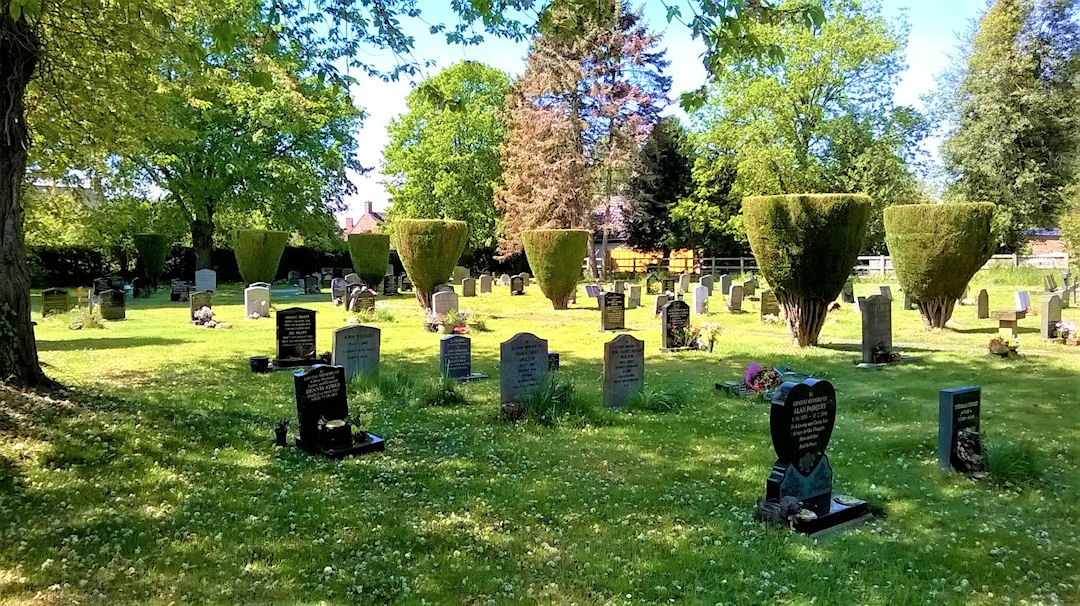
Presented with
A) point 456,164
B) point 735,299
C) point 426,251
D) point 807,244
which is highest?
point 456,164

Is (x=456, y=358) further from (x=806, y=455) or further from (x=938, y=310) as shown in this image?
(x=938, y=310)

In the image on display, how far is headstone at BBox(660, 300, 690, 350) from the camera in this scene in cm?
1421

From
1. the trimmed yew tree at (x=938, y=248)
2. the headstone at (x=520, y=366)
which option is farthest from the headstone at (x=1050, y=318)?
the headstone at (x=520, y=366)

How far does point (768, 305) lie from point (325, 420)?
15.4 meters

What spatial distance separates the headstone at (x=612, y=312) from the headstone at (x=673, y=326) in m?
3.59

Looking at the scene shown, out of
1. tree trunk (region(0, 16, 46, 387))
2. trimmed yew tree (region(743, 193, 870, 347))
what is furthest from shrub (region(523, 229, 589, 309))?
tree trunk (region(0, 16, 46, 387))

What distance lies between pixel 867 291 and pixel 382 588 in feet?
99.3

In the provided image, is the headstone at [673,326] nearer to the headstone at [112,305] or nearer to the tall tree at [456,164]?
the headstone at [112,305]

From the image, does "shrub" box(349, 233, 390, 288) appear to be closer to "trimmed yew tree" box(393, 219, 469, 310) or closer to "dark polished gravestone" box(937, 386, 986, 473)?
"trimmed yew tree" box(393, 219, 469, 310)

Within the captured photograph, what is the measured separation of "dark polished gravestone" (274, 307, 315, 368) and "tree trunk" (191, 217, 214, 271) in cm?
2661

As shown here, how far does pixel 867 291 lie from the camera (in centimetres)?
3028

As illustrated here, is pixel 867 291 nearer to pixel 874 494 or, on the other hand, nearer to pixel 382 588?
pixel 874 494

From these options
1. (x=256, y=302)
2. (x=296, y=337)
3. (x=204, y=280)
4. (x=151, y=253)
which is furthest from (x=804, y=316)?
(x=151, y=253)

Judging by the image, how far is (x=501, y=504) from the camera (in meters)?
5.31
